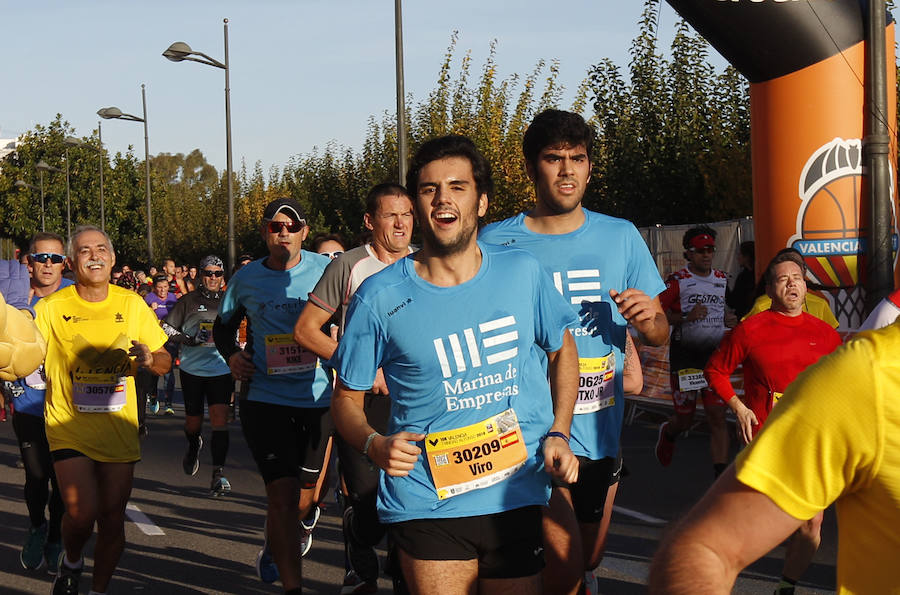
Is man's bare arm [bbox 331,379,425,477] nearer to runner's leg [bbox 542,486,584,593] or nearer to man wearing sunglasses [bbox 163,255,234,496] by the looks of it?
runner's leg [bbox 542,486,584,593]

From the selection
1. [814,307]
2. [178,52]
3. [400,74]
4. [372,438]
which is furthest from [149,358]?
[178,52]

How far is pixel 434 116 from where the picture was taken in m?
26.7

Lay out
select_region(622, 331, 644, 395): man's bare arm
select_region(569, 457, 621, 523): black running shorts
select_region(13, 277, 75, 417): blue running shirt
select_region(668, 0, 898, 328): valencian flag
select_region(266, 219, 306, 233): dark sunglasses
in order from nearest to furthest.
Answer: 1. select_region(569, 457, 621, 523): black running shorts
2. select_region(622, 331, 644, 395): man's bare arm
3. select_region(266, 219, 306, 233): dark sunglasses
4. select_region(13, 277, 75, 417): blue running shirt
5. select_region(668, 0, 898, 328): valencian flag

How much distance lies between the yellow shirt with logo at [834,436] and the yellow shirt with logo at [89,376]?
16.0 ft

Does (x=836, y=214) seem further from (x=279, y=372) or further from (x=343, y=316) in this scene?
(x=343, y=316)

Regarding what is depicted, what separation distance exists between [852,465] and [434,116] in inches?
995

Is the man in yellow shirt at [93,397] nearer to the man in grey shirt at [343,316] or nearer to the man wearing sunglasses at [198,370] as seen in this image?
the man in grey shirt at [343,316]

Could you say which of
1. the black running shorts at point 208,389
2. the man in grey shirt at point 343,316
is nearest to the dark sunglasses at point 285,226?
the man in grey shirt at point 343,316

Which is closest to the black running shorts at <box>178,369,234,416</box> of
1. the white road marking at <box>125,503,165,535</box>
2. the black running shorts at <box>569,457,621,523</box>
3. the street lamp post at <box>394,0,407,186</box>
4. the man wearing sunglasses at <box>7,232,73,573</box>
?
the white road marking at <box>125,503,165,535</box>

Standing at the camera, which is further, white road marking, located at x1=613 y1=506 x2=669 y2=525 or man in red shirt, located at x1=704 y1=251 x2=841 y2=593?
white road marking, located at x1=613 y1=506 x2=669 y2=525

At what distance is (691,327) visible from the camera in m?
10.4

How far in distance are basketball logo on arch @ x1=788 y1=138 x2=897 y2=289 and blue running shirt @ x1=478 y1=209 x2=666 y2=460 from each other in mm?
5230

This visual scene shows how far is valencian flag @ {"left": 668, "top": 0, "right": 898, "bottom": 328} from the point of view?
964cm

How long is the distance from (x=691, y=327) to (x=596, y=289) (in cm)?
550
